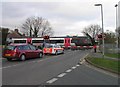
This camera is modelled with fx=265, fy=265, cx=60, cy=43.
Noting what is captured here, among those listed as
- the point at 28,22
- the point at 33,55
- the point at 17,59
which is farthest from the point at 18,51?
the point at 28,22

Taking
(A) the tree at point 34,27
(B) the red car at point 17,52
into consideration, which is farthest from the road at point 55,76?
(A) the tree at point 34,27

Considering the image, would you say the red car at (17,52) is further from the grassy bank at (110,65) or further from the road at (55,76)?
the road at (55,76)

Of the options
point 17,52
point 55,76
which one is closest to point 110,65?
point 55,76

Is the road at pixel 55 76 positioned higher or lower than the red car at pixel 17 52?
lower

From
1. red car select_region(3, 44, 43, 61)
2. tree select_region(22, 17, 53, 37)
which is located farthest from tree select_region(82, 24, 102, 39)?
red car select_region(3, 44, 43, 61)

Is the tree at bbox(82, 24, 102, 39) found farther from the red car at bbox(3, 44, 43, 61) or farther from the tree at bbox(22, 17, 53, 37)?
the red car at bbox(3, 44, 43, 61)

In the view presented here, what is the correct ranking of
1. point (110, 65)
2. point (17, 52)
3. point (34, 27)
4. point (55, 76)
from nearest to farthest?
point (55, 76), point (110, 65), point (17, 52), point (34, 27)

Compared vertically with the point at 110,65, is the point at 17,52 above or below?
above

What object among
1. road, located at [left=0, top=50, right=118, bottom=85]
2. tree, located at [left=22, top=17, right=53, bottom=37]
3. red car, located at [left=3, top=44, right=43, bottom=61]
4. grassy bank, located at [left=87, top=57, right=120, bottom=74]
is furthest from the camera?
tree, located at [left=22, top=17, right=53, bottom=37]

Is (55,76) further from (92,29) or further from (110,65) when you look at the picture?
(92,29)

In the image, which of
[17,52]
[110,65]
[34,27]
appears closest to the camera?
[110,65]

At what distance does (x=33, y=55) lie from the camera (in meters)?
27.1

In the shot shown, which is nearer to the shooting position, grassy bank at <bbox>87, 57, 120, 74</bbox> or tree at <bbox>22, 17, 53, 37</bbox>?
grassy bank at <bbox>87, 57, 120, 74</bbox>

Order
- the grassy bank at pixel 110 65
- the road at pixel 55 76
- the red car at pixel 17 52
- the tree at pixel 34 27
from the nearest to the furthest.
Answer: the road at pixel 55 76 < the grassy bank at pixel 110 65 < the red car at pixel 17 52 < the tree at pixel 34 27
